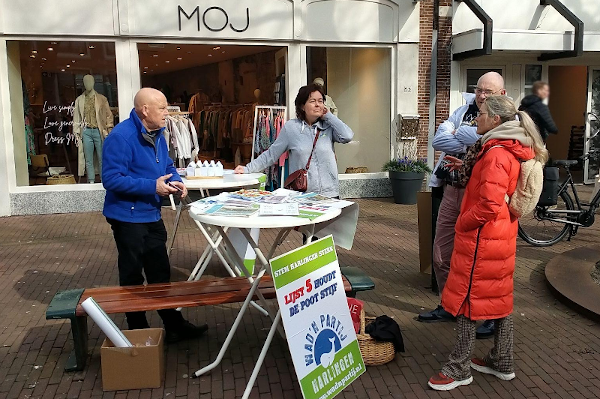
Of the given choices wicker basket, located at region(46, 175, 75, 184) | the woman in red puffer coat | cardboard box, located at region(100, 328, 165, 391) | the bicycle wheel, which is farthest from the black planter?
cardboard box, located at region(100, 328, 165, 391)

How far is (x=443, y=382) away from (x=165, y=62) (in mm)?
9093

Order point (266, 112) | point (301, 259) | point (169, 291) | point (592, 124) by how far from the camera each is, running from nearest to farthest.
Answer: point (301, 259)
point (169, 291)
point (266, 112)
point (592, 124)

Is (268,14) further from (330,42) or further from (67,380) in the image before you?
(67,380)

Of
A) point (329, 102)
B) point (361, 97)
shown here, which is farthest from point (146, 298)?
point (361, 97)

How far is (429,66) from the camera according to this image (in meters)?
10.9

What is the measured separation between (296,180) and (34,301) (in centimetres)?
262

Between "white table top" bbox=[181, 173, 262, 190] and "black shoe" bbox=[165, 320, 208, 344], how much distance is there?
1111mm

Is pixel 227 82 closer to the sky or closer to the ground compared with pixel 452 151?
closer to the sky

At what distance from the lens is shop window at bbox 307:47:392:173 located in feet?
35.9

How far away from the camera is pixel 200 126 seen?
12031 millimetres

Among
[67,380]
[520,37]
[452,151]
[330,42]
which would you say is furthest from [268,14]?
[67,380]

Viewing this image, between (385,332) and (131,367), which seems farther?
(385,332)

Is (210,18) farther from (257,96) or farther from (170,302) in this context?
(170,302)

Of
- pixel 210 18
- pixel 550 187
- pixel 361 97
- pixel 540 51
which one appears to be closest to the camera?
pixel 550 187
